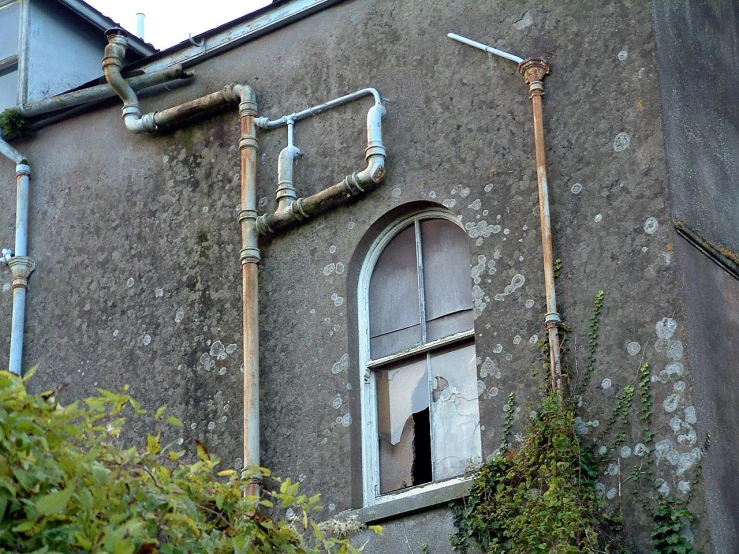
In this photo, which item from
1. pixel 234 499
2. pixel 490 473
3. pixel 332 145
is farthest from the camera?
pixel 332 145

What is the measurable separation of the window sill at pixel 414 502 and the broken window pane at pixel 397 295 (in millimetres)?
1125

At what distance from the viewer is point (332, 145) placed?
992 cm

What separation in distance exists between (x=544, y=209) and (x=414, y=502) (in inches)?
79.5

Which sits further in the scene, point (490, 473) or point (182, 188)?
point (182, 188)

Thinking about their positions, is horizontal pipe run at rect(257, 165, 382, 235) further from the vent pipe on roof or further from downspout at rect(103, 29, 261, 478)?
the vent pipe on roof

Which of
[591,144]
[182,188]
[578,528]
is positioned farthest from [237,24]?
[578,528]

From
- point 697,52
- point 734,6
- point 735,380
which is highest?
point 734,6

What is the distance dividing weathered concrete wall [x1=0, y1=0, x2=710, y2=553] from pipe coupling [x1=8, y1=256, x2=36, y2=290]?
0.09 m

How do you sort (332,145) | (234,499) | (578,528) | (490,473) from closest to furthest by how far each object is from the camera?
(234,499) < (578,528) < (490,473) < (332,145)

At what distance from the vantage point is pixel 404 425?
29.5ft

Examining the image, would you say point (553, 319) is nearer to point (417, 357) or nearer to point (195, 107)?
point (417, 357)

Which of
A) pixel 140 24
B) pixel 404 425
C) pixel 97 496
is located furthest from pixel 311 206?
pixel 97 496

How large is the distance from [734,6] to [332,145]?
321 cm

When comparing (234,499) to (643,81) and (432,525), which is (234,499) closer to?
(432,525)
